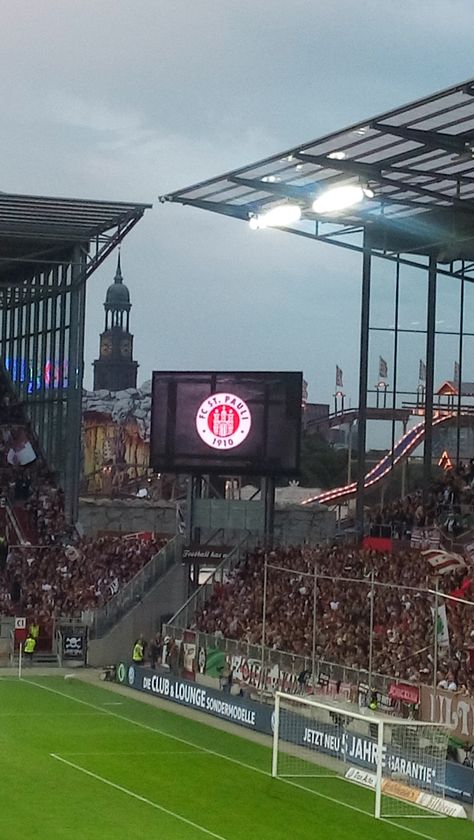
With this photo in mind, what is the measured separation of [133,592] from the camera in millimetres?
44375

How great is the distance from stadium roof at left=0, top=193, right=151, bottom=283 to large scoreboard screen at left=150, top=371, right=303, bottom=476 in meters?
6.56

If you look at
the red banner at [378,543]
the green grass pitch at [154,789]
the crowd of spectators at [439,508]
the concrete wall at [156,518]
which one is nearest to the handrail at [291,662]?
the green grass pitch at [154,789]

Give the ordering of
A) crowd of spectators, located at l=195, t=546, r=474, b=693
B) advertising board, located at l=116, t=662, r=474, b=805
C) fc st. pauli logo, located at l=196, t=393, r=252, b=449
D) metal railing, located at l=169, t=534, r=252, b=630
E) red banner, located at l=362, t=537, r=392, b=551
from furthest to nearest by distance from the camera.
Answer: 1. fc st. pauli logo, located at l=196, t=393, r=252, b=449
2. red banner, located at l=362, t=537, r=392, b=551
3. metal railing, located at l=169, t=534, r=252, b=630
4. crowd of spectators, located at l=195, t=546, r=474, b=693
5. advertising board, located at l=116, t=662, r=474, b=805

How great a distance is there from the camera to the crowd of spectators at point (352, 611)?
30266 millimetres

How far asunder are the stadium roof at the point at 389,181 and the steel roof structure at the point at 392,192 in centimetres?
3

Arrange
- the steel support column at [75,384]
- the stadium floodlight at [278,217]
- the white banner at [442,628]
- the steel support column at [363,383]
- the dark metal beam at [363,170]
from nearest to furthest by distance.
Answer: the white banner at [442,628]
the dark metal beam at [363,170]
the stadium floodlight at [278,217]
the steel support column at [363,383]
the steel support column at [75,384]

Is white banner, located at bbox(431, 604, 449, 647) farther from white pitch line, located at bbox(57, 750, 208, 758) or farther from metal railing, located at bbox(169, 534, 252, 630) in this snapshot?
metal railing, located at bbox(169, 534, 252, 630)

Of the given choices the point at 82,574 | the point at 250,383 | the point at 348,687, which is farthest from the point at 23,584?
the point at 348,687

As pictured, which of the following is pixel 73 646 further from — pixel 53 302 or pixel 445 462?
pixel 53 302

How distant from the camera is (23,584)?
46.9 m

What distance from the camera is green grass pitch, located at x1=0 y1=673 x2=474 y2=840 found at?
73.2ft

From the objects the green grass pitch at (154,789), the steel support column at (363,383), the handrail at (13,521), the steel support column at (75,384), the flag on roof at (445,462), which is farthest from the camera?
the steel support column at (75,384)

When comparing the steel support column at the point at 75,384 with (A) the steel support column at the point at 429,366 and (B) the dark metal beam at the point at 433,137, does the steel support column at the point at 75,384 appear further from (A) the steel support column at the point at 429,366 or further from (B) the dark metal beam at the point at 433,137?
(B) the dark metal beam at the point at 433,137

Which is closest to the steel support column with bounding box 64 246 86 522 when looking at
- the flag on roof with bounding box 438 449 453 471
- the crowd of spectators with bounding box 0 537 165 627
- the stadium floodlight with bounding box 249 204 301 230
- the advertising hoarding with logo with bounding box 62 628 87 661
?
the crowd of spectators with bounding box 0 537 165 627
